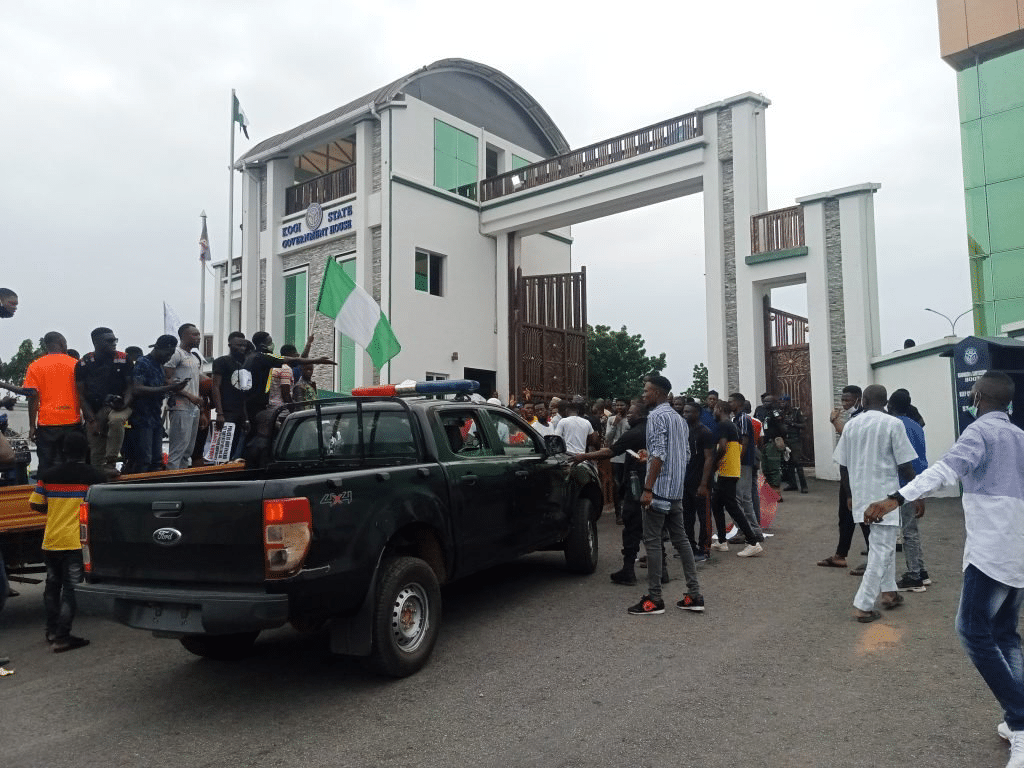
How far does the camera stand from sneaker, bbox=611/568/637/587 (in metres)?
7.35

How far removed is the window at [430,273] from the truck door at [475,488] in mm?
12830

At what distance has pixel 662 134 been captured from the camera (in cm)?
1697

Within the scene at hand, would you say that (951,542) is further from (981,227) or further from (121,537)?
(981,227)

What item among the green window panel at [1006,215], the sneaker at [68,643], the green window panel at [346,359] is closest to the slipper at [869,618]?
→ the sneaker at [68,643]

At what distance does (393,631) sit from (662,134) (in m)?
14.7

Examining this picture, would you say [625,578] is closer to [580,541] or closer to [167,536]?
[580,541]

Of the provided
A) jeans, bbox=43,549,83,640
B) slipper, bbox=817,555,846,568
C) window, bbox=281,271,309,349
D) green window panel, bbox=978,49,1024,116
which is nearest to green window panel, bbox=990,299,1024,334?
green window panel, bbox=978,49,1024,116

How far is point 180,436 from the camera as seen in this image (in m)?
8.56

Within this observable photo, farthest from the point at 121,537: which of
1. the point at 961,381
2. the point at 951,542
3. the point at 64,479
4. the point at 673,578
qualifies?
the point at 961,381

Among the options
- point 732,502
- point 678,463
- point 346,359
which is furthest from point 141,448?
point 346,359

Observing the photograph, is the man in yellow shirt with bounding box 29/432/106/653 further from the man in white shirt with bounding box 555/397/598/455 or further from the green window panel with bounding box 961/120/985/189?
the green window panel with bounding box 961/120/985/189

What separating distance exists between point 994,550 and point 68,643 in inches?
245

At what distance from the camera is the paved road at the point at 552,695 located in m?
3.82

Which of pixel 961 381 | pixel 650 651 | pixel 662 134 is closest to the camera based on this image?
pixel 650 651
